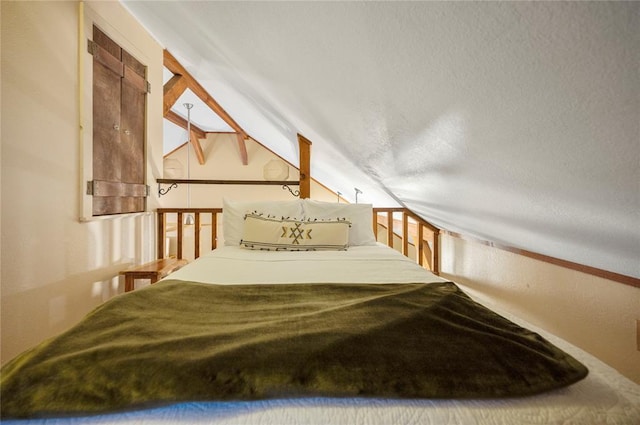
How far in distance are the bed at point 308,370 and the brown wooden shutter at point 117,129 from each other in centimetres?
143

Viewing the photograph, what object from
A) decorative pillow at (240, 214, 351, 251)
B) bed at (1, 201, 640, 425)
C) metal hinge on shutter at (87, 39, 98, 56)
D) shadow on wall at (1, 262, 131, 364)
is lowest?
shadow on wall at (1, 262, 131, 364)

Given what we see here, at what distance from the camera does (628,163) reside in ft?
2.37

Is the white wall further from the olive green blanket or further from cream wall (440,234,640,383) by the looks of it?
the olive green blanket

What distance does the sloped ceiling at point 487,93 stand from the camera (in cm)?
60

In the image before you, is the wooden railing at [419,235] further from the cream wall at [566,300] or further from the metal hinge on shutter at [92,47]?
the metal hinge on shutter at [92,47]

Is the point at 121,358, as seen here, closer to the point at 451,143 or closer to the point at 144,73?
the point at 451,143

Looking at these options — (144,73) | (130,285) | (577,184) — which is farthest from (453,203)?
(144,73)

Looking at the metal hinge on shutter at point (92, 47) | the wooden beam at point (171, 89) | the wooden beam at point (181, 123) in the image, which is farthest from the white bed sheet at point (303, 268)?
the wooden beam at point (181, 123)

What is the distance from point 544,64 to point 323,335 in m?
0.79

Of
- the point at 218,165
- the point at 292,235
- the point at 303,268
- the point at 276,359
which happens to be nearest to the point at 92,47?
the point at 292,235

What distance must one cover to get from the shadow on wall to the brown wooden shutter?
465 millimetres

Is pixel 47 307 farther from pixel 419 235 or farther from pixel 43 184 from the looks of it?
pixel 419 235

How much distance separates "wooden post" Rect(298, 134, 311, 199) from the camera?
9.25 ft

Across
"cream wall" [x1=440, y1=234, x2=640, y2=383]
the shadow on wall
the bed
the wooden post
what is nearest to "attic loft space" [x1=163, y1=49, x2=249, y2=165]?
the wooden post
